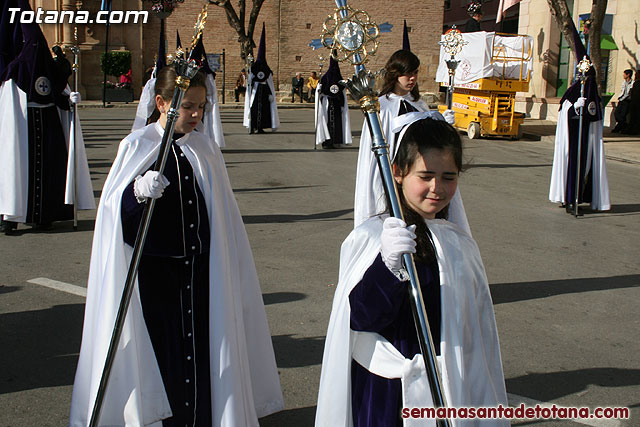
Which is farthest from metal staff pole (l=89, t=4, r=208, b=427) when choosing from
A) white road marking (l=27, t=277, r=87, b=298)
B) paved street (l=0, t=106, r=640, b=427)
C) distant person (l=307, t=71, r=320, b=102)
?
distant person (l=307, t=71, r=320, b=102)

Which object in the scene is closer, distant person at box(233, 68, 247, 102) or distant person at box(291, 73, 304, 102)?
distant person at box(233, 68, 247, 102)

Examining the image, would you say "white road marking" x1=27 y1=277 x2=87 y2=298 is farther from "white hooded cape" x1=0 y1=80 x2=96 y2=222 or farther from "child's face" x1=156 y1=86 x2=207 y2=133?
"child's face" x1=156 y1=86 x2=207 y2=133

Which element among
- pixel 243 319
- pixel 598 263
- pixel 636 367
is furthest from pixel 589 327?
pixel 243 319

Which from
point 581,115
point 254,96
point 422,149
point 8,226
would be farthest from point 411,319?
point 254,96

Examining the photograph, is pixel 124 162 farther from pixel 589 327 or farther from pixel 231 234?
pixel 589 327

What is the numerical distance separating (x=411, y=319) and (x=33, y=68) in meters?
6.71

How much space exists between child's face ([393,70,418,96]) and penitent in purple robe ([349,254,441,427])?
359 centimetres

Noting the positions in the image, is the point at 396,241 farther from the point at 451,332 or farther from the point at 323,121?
the point at 323,121

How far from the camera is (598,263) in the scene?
24.2 feet

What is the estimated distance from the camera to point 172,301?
325cm

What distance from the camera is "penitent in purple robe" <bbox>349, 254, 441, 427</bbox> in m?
2.36

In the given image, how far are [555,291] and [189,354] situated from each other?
4138 mm

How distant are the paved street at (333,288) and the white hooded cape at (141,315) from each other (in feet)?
2.62

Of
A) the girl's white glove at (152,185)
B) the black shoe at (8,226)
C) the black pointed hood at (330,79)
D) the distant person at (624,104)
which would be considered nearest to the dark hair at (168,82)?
the girl's white glove at (152,185)
